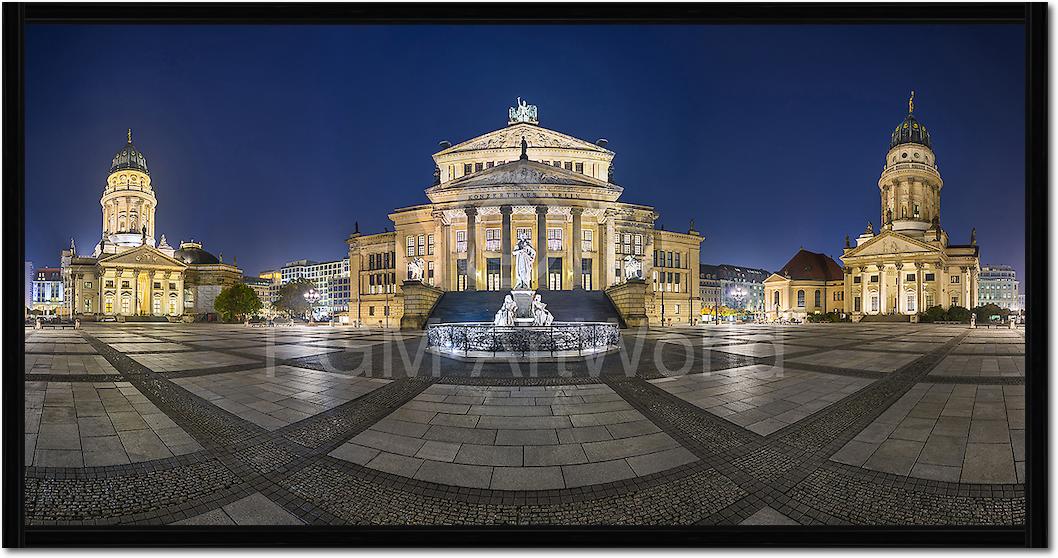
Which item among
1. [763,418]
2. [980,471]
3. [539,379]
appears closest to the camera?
[980,471]

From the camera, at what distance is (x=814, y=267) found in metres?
6.11

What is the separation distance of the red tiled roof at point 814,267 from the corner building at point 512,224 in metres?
15.0

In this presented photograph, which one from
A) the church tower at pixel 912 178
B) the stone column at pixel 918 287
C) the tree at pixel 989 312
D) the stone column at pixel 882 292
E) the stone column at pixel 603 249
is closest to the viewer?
the tree at pixel 989 312

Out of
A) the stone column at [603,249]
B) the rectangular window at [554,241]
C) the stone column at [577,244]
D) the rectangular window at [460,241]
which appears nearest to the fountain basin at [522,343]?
the stone column at [577,244]

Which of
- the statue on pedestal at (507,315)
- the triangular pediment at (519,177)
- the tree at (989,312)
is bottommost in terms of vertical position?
the statue on pedestal at (507,315)

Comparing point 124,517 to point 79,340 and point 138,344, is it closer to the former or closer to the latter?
point 79,340

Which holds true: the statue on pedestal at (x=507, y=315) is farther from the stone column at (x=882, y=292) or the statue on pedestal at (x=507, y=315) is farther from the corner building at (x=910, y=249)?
the stone column at (x=882, y=292)

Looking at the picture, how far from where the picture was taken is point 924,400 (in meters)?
4.01

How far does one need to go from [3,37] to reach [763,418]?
22.6 feet

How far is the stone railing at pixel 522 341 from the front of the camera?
25.9 ft

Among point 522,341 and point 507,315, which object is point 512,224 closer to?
point 507,315
